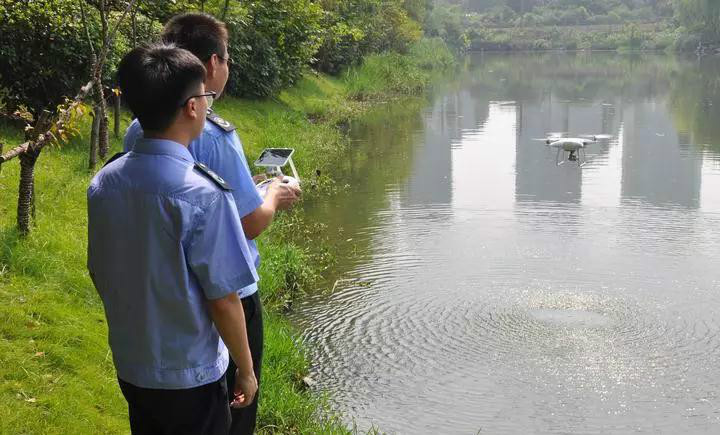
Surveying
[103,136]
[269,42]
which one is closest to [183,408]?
[103,136]

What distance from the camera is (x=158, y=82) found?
6.87ft

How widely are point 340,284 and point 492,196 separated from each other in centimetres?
437

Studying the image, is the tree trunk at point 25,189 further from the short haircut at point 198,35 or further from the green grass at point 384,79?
the green grass at point 384,79

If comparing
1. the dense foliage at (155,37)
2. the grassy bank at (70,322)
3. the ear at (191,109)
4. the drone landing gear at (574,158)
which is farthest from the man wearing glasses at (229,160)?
the drone landing gear at (574,158)

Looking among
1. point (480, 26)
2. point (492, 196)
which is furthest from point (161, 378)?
point (480, 26)

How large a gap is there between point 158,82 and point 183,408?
2.58ft

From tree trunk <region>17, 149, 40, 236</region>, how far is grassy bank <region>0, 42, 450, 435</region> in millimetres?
68

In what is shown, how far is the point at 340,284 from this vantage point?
6.91 meters

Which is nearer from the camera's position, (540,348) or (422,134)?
(540,348)

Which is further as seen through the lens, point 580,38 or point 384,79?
point 580,38

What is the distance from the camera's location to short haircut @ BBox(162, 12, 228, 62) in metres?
2.66

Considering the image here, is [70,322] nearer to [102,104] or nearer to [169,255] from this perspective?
[169,255]

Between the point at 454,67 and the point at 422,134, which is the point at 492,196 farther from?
the point at 454,67

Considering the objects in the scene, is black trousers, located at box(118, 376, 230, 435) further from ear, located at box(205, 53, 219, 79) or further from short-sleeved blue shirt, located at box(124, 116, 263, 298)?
ear, located at box(205, 53, 219, 79)
